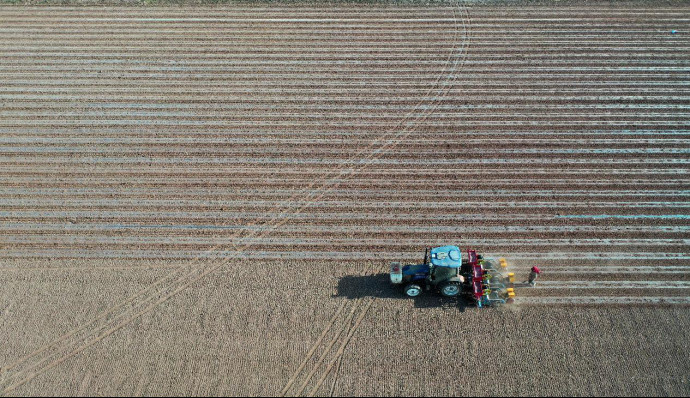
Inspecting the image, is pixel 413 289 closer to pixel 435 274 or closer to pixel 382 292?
pixel 435 274

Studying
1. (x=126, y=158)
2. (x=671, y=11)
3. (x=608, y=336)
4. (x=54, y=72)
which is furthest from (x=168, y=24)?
(x=671, y=11)

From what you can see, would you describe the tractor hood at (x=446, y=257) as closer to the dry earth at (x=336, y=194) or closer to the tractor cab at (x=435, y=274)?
the tractor cab at (x=435, y=274)

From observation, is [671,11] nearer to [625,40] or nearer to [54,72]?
[625,40]

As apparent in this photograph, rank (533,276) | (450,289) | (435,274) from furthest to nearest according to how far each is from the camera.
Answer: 1. (533,276)
2. (450,289)
3. (435,274)

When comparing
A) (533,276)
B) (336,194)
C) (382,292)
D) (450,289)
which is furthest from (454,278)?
(336,194)

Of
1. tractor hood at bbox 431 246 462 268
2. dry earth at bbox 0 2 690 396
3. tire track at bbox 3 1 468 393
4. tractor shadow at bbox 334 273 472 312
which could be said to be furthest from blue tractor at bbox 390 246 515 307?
tire track at bbox 3 1 468 393

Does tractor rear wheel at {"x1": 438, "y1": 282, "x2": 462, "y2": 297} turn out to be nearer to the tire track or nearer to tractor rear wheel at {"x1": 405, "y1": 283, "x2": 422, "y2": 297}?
tractor rear wheel at {"x1": 405, "y1": 283, "x2": 422, "y2": 297}

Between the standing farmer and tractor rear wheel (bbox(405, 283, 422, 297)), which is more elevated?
the standing farmer
